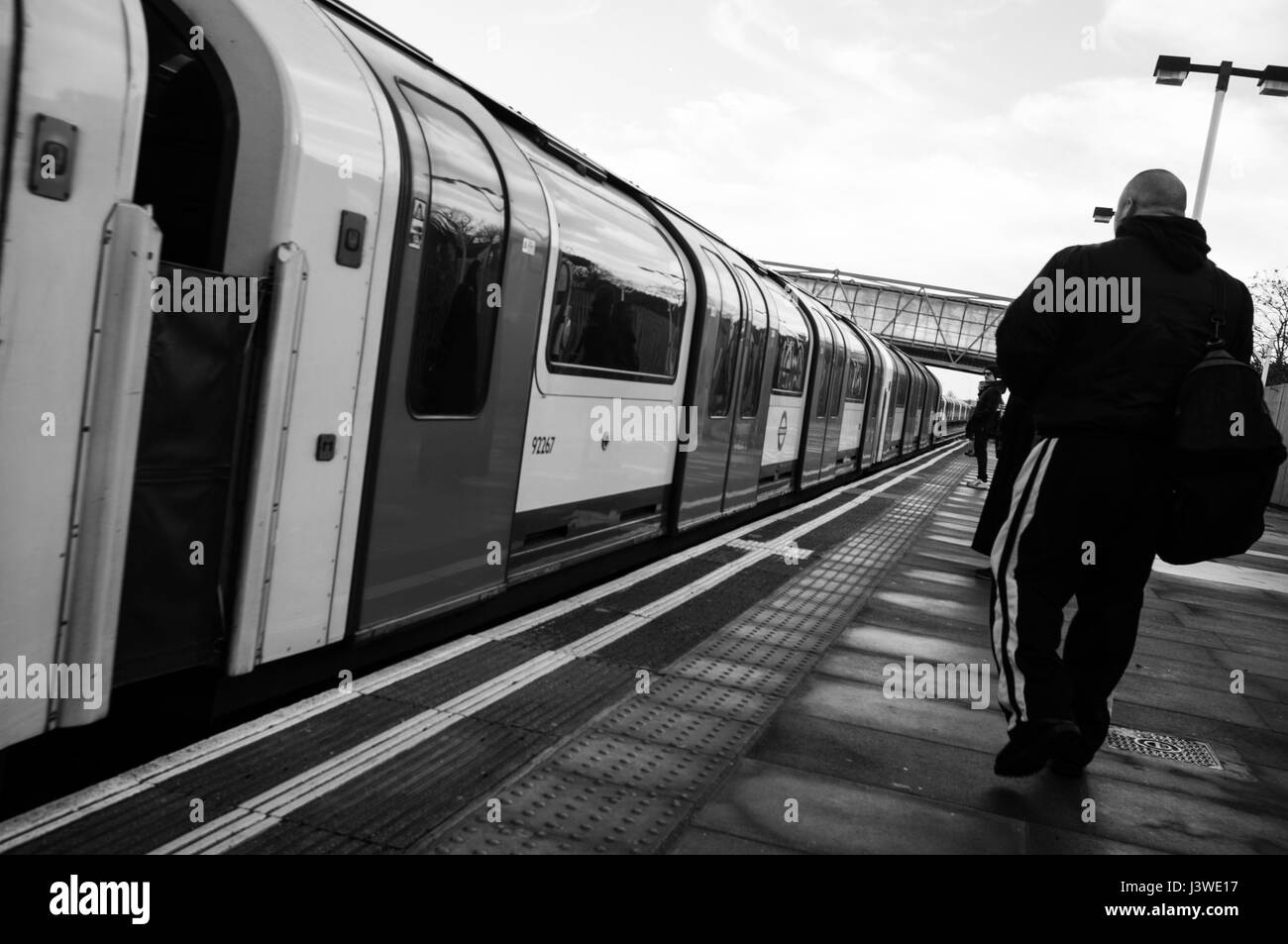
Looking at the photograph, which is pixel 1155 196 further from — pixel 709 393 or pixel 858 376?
pixel 858 376

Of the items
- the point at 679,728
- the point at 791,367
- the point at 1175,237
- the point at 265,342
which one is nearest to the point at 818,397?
the point at 791,367

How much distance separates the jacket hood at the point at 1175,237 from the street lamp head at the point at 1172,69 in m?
15.7

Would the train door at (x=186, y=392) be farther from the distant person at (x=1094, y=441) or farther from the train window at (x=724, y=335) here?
the train window at (x=724, y=335)

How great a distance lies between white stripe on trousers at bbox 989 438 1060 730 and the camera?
3.70 meters

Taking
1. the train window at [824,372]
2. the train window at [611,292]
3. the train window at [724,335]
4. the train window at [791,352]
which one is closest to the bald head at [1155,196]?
the train window at [611,292]

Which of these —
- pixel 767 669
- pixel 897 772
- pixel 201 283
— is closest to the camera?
pixel 201 283

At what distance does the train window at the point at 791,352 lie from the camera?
480 inches

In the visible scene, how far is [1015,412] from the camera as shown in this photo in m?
4.19

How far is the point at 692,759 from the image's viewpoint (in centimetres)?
393

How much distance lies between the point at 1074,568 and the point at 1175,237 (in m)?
1.19
